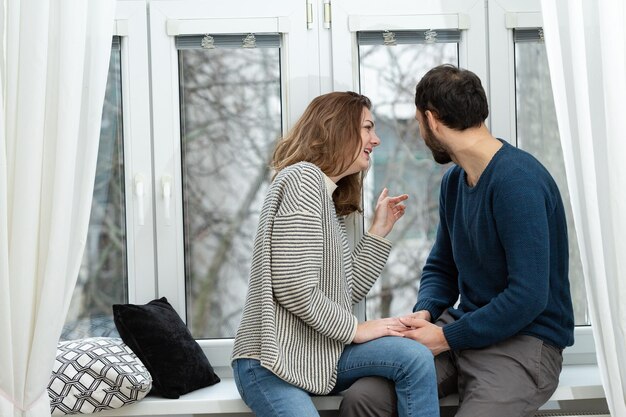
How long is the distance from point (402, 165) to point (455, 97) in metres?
0.50

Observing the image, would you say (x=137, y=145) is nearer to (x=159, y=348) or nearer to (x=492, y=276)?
(x=159, y=348)

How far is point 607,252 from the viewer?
226 centimetres

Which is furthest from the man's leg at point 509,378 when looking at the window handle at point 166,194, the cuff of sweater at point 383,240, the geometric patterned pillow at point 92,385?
the window handle at point 166,194

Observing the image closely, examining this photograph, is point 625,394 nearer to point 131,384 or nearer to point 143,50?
point 131,384

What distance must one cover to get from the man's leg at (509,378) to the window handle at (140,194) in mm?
1104

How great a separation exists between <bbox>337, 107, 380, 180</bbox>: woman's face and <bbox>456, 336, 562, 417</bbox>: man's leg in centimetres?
64

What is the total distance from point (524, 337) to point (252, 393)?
760 mm

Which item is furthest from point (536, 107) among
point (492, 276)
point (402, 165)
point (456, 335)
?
point (456, 335)

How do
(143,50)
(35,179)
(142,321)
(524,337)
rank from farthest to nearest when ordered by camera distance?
(143,50)
(142,321)
(524,337)
(35,179)

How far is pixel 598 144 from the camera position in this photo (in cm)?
227

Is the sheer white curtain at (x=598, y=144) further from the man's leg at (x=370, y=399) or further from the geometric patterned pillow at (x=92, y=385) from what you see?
the geometric patterned pillow at (x=92, y=385)

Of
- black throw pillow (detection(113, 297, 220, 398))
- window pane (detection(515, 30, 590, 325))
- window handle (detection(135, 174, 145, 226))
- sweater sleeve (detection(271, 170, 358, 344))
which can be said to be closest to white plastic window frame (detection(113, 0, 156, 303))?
window handle (detection(135, 174, 145, 226))

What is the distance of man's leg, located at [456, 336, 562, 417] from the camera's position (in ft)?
7.44

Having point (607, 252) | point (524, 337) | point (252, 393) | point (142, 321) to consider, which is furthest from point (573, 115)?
point (142, 321)
